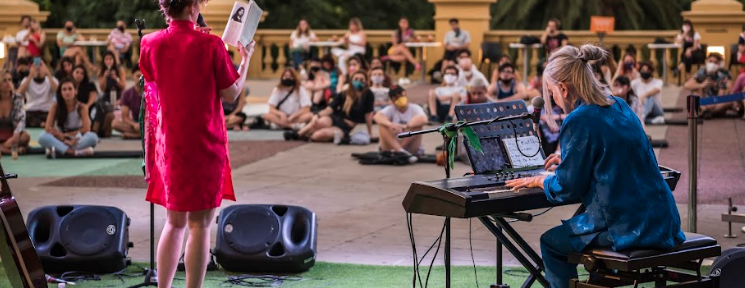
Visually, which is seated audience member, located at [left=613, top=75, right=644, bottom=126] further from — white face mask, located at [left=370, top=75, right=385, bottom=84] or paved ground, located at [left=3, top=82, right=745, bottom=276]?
white face mask, located at [left=370, top=75, right=385, bottom=84]

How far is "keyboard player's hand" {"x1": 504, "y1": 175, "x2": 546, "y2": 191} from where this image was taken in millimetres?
6754

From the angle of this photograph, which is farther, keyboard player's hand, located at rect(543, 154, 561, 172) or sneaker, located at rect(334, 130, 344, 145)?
sneaker, located at rect(334, 130, 344, 145)

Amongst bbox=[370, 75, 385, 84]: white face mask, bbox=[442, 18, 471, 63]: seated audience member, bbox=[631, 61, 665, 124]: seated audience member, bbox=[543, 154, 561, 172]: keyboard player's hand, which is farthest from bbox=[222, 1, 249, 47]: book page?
bbox=[442, 18, 471, 63]: seated audience member

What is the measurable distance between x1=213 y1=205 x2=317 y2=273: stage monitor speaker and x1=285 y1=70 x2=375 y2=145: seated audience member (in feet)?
27.3

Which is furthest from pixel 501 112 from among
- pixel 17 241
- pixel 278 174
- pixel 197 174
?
pixel 278 174

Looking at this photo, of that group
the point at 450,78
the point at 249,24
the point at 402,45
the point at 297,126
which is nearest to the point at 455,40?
the point at 402,45

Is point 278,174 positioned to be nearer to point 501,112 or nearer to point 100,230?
point 100,230

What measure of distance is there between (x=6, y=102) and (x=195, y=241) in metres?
9.69

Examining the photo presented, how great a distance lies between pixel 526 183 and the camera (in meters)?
6.80

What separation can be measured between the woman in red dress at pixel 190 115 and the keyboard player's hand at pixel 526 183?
1.58m

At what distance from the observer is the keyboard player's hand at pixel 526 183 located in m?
6.75

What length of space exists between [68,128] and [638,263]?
11464 millimetres

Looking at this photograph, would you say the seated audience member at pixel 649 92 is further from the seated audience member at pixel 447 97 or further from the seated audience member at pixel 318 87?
the seated audience member at pixel 318 87

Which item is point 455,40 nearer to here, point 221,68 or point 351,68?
point 351,68
